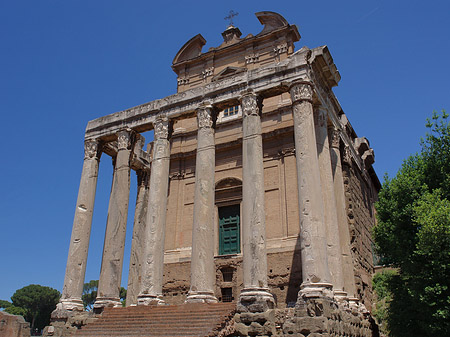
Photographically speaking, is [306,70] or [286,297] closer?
[306,70]

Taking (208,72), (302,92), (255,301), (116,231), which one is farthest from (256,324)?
(208,72)

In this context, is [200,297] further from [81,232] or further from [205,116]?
[205,116]

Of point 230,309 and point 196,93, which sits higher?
point 196,93

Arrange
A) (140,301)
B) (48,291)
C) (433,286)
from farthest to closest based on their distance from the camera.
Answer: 1. (48,291)
2. (140,301)
3. (433,286)

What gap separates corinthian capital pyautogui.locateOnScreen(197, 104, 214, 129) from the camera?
54.6ft

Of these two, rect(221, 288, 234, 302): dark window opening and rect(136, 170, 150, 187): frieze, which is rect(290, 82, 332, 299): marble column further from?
rect(136, 170, 150, 187): frieze

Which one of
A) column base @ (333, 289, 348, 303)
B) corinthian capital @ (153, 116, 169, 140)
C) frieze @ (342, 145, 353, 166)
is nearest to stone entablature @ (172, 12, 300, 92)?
frieze @ (342, 145, 353, 166)

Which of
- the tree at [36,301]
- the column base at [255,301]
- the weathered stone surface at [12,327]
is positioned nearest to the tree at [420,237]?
the column base at [255,301]

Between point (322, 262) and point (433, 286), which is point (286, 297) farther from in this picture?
point (433, 286)

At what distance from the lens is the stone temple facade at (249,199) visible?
42.9 ft

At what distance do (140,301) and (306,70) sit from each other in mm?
10612

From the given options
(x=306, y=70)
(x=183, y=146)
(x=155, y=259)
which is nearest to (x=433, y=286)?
(x=306, y=70)

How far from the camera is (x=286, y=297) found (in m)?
16.4

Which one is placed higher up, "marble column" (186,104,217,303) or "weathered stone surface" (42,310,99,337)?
"marble column" (186,104,217,303)
